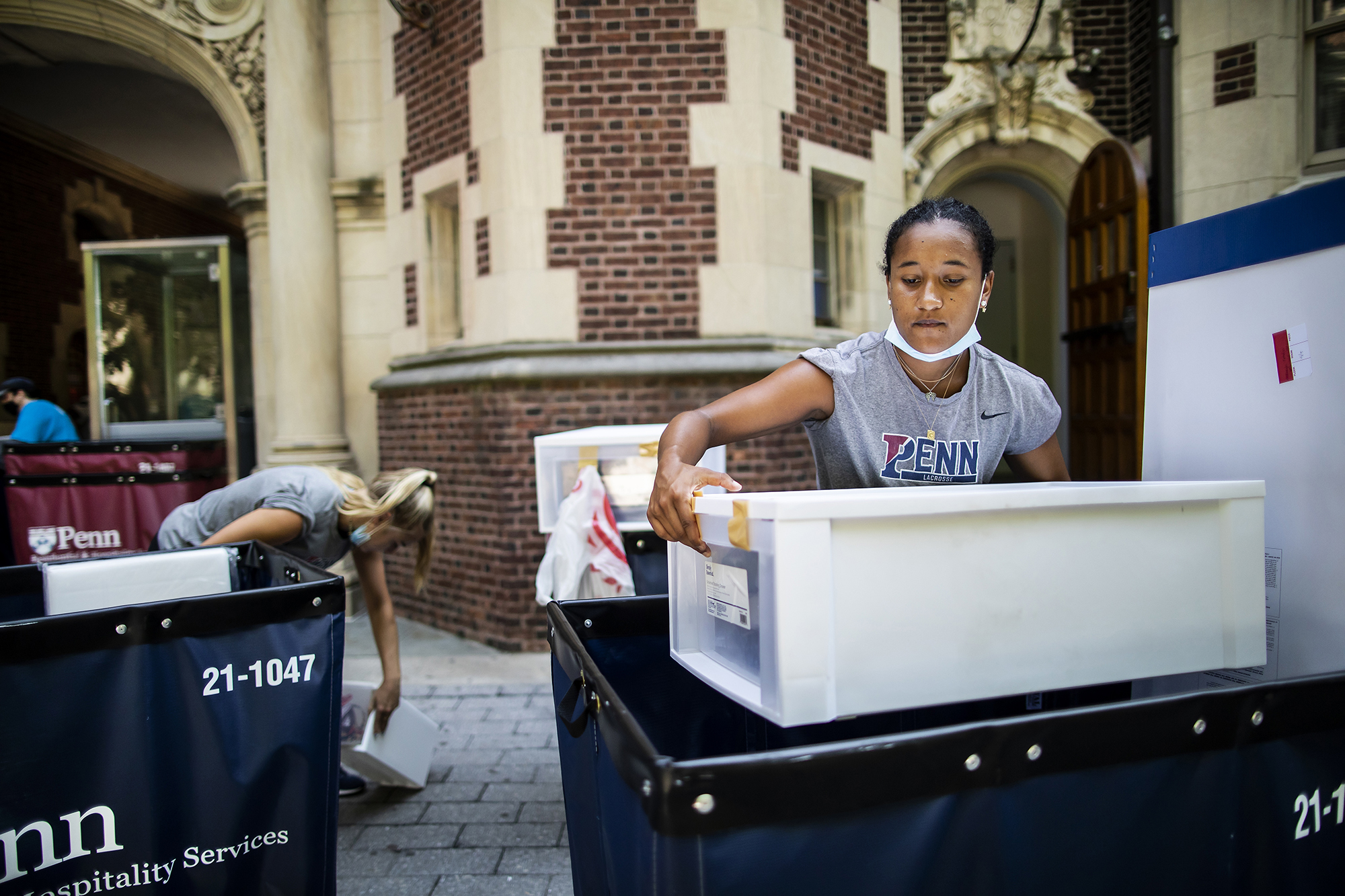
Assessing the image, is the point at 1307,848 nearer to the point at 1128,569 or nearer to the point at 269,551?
the point at 1128,569

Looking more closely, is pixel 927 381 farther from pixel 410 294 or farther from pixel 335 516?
pixel 410 294

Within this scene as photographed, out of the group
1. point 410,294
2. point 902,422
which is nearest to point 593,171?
point 410,294

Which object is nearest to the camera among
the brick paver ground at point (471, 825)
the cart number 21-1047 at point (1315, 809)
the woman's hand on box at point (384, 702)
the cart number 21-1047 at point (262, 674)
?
the cart number 21-1047 at point (1315, 809)

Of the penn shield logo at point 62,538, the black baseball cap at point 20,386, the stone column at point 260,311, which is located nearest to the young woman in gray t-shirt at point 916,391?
the stone column at point 260,311

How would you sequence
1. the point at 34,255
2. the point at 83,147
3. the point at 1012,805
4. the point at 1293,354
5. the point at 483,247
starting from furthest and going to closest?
1. the point at 83,147
2. the point at 34,255
3. the point at 483,247
4. the point at 1293,354
5. the point at 1012,805

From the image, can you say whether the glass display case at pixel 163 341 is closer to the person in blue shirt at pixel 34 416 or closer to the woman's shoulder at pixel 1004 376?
the person in blue shirt at pixel 34 416

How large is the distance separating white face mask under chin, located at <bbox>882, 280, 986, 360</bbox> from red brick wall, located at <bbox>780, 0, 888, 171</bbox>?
169 inches

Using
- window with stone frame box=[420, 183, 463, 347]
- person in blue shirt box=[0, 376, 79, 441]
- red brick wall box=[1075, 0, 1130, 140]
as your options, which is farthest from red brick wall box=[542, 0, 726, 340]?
person in blue shirt box=[0, 376, 79, 441]

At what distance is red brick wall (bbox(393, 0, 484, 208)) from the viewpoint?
18.3ft

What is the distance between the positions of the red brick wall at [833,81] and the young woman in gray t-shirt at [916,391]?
4.28 metres

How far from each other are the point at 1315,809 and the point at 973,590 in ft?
2.02

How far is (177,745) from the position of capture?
1.76 m

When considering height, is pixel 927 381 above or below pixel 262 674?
above

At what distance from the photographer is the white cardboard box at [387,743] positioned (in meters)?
3.10
